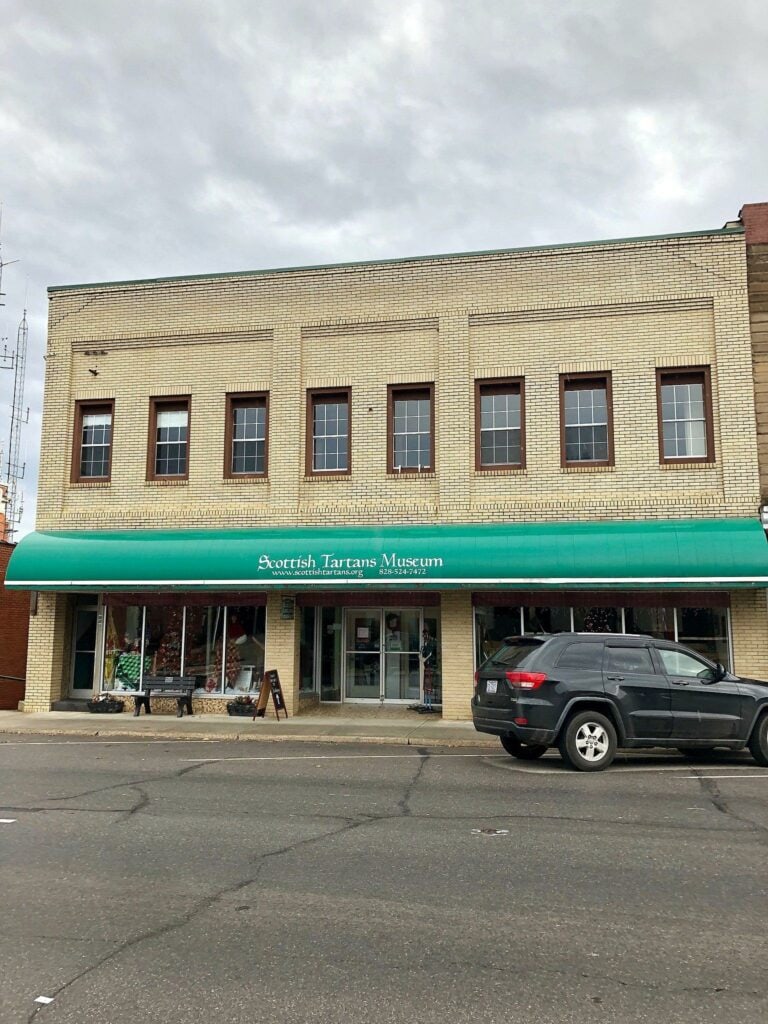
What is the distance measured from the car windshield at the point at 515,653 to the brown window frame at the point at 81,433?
10880 mm

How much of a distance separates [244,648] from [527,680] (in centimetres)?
874

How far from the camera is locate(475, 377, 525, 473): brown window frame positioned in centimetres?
1727

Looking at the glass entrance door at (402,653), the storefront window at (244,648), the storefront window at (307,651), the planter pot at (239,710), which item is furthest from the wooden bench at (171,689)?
the glass entrance door at (402,653)

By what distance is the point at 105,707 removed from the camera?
17.9 meters

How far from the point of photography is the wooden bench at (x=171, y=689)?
1755 centimetres

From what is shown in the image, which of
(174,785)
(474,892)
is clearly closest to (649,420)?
(174,785)

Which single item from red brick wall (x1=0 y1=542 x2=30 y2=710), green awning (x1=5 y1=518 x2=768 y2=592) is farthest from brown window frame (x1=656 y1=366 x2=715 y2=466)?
red brick wall (x1=0 y1=542 x2=30 y2=710)

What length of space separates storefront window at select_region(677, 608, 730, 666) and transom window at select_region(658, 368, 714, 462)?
3.00 metres

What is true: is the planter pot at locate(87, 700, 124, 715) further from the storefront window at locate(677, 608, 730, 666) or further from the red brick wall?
the storefront window at locate(677, 608, 730, 666)

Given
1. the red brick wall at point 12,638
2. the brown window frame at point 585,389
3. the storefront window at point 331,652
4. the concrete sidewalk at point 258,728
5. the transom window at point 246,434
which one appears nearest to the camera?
the concrete sidewalk at point 258,728

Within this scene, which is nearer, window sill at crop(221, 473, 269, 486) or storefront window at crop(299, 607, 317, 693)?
storefront window at crop(299, 607, 317, 693)

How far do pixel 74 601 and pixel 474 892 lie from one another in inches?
604

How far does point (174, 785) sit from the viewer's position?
10016mm

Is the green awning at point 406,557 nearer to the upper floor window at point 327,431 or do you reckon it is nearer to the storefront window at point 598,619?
the storefront window at point 598,619
